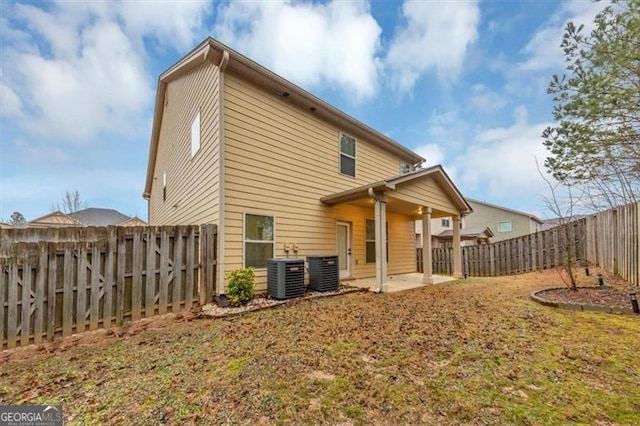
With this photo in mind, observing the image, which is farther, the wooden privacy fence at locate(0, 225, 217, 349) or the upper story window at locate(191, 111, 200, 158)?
the upper story window at locate(191, 111, 200, 158)

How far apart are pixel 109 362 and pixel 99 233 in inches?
89.7

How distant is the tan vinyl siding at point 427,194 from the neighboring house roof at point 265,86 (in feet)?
9.06

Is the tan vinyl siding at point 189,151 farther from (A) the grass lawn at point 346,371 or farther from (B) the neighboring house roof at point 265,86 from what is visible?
(A) the grass lawn at point 346,371

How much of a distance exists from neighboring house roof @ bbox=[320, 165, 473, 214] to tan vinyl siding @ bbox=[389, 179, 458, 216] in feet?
0.63

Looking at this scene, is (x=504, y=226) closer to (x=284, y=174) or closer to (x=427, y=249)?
(x=427, y=249)

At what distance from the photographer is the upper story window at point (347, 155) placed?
380 inches

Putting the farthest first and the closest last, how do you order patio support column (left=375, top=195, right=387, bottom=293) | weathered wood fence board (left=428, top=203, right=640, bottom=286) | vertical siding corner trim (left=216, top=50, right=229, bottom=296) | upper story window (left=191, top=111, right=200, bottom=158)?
1. upper story window (left=191, top=111, right=200, bottom=158)
2. patio support column (left=375, top=195, right=387, bottom=293)
3. weathered wood fence board (left=428, top=203, right=640, bottom=286)
4. vertical siding corner trim (left=216, top=50, right=229, bottom=296)

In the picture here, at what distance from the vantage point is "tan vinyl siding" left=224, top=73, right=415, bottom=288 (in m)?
6.57

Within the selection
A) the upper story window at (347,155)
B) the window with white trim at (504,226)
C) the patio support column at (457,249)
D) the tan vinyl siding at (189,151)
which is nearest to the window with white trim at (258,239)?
the tan vinyl siding at (189,151)

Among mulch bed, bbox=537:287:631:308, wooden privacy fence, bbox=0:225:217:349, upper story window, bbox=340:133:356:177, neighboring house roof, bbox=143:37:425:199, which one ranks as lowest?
mulch bed, bbox=537:287:631:308

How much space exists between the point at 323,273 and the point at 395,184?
3105 millimetres

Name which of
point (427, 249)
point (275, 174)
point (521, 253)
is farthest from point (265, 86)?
point (521, 253)

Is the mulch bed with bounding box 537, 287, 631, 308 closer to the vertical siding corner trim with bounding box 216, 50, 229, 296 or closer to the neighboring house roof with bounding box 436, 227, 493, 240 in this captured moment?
the vertical siding corner trim with bounding box 216, 50, 229, 296

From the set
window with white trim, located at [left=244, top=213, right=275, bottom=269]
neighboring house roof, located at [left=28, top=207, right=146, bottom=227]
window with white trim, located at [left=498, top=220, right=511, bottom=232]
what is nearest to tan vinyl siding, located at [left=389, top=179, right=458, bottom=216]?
window with white trim, located at [left=244, top=213, right=275, bottom=269]
